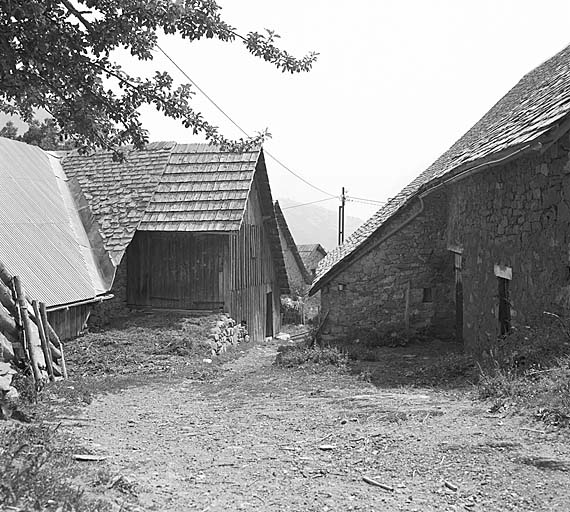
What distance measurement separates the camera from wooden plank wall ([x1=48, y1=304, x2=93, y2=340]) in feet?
48.9

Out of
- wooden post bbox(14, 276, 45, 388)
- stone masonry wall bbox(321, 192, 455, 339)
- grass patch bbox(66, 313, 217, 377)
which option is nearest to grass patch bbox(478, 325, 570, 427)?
stone masonry wall bbox(321, 192, 455, 339)

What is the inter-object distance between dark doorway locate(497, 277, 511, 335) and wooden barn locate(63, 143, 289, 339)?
338 inches

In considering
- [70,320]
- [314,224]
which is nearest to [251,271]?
[70,320]

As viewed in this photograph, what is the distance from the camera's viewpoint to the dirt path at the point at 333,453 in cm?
513

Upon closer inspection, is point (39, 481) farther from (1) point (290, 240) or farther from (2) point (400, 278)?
(1) point (290, 240)

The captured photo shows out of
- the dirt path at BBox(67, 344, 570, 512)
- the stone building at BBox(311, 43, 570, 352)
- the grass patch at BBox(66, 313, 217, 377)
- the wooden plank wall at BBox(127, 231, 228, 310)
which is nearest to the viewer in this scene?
the dirt path at BBox(67, 344, 570, 512)

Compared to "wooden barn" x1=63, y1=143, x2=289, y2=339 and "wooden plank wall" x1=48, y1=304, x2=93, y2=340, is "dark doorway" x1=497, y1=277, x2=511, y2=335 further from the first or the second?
"wooden plank wall" x1=48, y1=304, x2=93, y2=340

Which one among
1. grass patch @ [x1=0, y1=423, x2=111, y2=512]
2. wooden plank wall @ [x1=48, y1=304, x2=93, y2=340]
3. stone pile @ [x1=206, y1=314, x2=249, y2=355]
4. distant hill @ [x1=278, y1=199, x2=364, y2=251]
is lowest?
stone pile @ [x1=206, y1=314, x2=249, y2=355]

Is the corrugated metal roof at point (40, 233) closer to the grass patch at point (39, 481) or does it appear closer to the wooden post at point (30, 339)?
the wooden post at point (30, 339)

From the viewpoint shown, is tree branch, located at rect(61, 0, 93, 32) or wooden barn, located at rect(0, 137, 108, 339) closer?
tree branch, located at rect(61, 0, 93, 32)

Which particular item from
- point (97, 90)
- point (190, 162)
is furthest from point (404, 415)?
point (190, 162)

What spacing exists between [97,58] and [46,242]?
915 centimetres

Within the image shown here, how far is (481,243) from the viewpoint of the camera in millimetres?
12227

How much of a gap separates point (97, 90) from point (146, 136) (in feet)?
2.79
